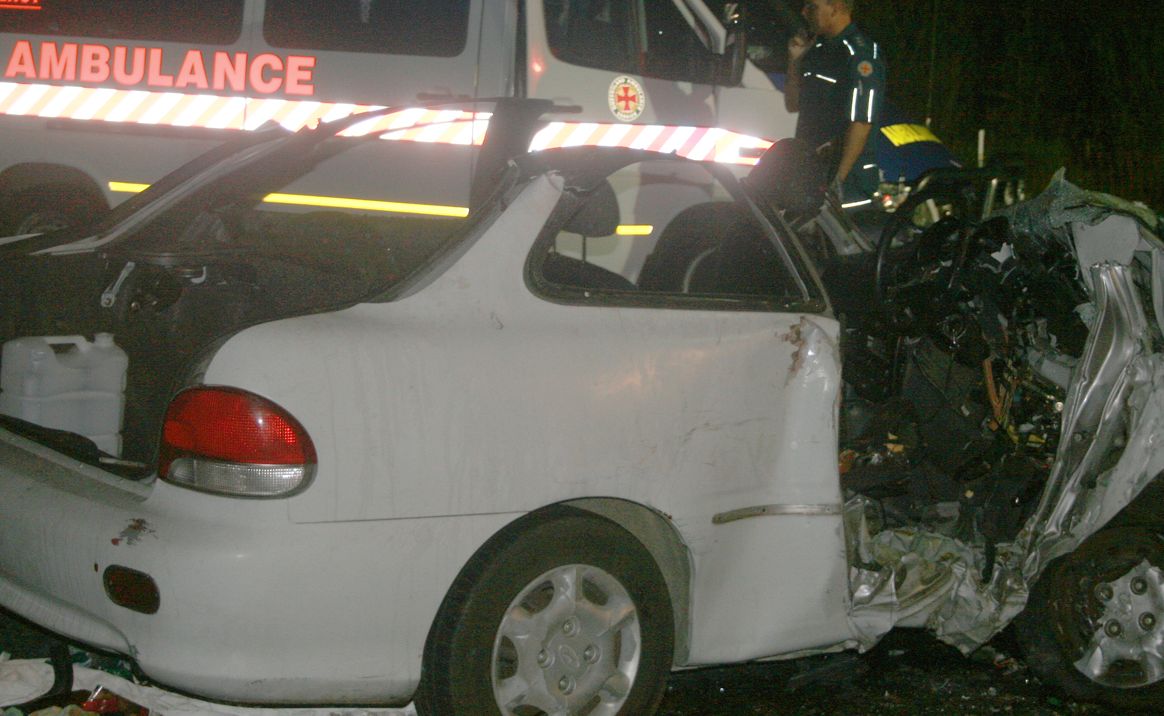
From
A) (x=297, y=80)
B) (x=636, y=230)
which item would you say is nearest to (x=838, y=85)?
(x=636, y=230)

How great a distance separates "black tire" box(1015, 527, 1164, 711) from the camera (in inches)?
152

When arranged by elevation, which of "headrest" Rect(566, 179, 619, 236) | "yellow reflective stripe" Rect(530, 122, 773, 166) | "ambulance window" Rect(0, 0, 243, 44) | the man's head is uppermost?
the man's head

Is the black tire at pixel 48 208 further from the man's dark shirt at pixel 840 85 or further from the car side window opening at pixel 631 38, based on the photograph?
the man's dark shirt at pixel 840 85

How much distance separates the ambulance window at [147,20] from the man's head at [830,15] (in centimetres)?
283

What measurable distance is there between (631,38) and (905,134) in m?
2.59

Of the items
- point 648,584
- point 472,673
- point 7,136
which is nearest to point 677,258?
point 648,584

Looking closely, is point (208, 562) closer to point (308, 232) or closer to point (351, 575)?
point (351, 575)

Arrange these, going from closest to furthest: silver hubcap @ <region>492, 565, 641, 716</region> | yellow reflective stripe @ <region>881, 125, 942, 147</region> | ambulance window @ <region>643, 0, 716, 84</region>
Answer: silver hubcap @ <region>492, 565, 641, 716</region> → ambulance window @ <region>643, 0, 716, 84</region> → yellow reflective stripe @ <region>881, 125, 942, 147</region>

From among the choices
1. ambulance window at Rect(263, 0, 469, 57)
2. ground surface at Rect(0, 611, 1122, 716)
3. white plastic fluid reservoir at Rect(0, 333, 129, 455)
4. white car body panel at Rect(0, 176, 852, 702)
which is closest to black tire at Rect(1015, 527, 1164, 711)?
ground surface at Rect(0, 611, 1122, 716)

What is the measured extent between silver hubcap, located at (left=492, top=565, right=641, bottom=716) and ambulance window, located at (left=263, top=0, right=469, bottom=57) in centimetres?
396

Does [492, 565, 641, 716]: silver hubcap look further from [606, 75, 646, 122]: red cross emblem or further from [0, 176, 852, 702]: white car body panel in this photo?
[606, 75, 646, 122]: red cross emblem

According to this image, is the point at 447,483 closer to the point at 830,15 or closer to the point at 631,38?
the point at 631,38

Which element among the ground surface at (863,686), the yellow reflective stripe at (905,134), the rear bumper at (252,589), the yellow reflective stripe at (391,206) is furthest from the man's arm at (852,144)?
the rear bumper at (252,589)

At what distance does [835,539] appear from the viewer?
11.4ft
